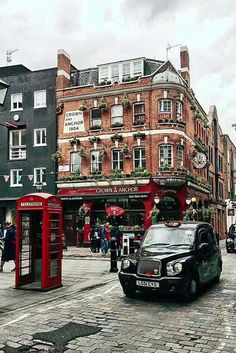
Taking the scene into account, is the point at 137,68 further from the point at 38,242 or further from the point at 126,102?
the point at 38,242

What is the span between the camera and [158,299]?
948 cm

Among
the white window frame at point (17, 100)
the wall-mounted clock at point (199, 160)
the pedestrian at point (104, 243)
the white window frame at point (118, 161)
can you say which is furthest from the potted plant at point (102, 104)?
the pedestrian at point (104, 243)

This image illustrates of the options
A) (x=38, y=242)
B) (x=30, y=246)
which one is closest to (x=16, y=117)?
(x=38, y=242)

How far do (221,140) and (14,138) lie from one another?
27529 millimetres

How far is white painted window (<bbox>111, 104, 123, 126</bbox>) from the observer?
3064 cm

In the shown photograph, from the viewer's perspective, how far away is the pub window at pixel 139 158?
97.3ft

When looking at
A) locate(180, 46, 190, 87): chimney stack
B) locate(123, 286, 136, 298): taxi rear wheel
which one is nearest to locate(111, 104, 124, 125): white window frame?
locate(180, 46, 190, 87): chimney stack

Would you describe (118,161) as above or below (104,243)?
above

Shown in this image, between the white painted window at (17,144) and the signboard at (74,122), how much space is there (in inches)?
159

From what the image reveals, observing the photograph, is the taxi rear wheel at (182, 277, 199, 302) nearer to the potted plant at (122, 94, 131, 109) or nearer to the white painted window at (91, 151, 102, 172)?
the white painted window at (91, 151, 102, 172)

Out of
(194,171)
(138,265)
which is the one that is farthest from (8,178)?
(138,265)

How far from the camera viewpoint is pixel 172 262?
358 inches

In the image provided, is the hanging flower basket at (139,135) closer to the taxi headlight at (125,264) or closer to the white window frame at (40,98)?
the white window frame at (40,98)

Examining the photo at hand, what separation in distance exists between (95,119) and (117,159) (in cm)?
375
